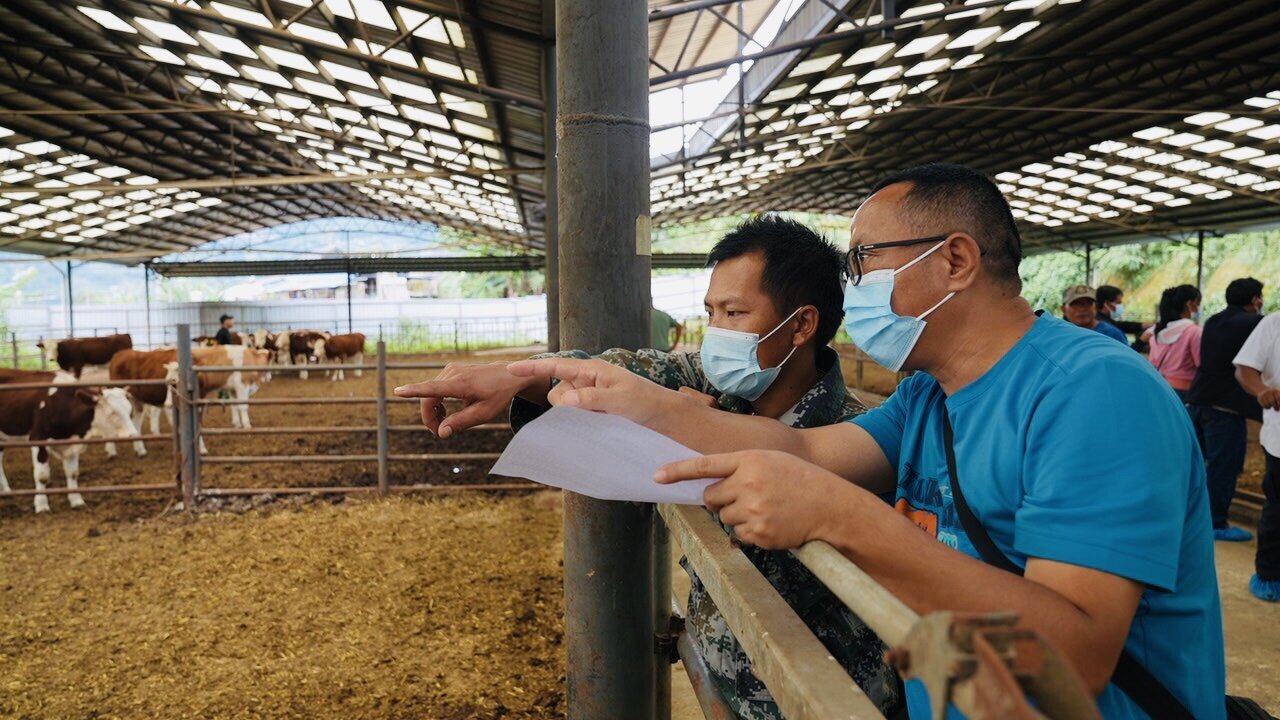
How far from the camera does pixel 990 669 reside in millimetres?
521

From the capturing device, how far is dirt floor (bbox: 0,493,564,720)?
3127 millimetres

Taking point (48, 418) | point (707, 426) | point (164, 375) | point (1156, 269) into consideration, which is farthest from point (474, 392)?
point (1156, 269)

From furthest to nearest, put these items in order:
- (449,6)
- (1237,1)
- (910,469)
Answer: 1. (1237,1)
2. (449,6)
3. (910,469)

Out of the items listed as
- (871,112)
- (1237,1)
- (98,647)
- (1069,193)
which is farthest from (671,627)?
(1069,193)

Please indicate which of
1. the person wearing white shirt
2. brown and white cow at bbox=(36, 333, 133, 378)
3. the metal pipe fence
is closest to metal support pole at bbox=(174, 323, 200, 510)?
the metal pipe fence

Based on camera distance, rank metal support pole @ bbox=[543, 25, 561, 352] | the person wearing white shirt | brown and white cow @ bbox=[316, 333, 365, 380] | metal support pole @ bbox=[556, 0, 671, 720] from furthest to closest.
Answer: brown and white cow @ bbox=[316, 333, 365, 380]
metal support pole @ bbox=[543, 25, 561, 352]
the person wearing white shirt
metal support pole @ bbox=[556, 0, 671, 720]

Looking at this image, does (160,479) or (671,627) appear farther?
(160,479)

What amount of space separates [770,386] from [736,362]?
12 cm

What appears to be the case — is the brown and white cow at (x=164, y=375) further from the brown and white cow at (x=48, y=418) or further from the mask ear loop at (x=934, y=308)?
the mask ear loop at (x=934, y=308)

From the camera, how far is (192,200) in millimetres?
19984

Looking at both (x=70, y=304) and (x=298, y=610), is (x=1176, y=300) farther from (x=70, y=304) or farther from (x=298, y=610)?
(x=70, y=304)

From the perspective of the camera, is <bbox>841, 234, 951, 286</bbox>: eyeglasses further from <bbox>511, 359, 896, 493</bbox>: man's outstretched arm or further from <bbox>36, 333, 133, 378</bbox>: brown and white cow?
<bbox>36, 333, 133, 378</bbox>: brown and white cow

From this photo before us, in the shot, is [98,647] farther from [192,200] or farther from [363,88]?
[192,200]

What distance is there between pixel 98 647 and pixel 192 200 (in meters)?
19.5
